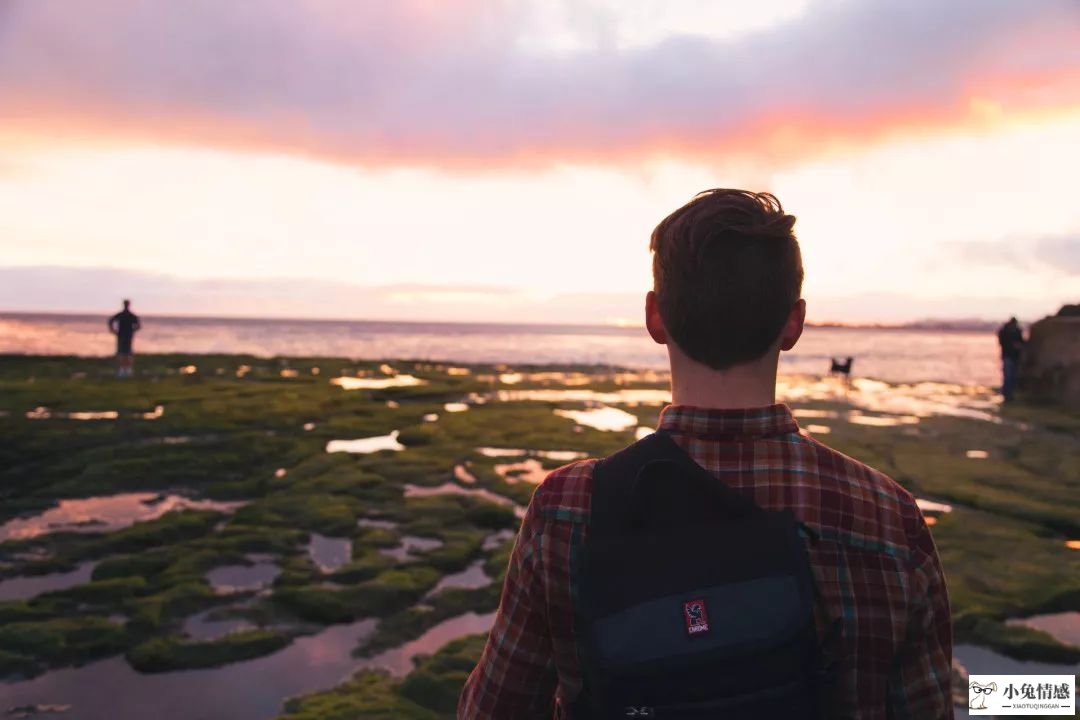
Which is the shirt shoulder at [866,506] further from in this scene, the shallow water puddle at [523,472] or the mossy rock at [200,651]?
the shallow water puddle at [523,472]

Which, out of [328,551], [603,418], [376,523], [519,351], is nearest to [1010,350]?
[603,418]

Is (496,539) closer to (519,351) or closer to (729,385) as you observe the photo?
(729,385)

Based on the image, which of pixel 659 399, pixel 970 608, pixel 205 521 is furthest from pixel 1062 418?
pixel 205 521

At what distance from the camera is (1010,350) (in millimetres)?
24531

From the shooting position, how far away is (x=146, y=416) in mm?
18156

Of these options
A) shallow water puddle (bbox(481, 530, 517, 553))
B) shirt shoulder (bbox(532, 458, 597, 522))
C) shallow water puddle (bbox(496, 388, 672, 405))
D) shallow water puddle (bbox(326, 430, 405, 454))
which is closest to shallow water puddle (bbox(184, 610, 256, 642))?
shallow water puddle (bbox(481, 530, 517, 553))

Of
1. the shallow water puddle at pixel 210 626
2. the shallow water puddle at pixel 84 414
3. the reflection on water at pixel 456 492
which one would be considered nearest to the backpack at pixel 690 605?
the shallow water puddle at pixel 210 626

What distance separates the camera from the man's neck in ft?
6.26

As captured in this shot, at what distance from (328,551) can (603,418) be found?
12294mm

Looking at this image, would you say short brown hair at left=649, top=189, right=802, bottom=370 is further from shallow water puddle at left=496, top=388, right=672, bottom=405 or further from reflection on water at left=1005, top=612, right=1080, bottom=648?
shallow water puddle at left=496, top=388, right=672, bottom=405

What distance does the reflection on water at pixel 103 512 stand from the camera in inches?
366

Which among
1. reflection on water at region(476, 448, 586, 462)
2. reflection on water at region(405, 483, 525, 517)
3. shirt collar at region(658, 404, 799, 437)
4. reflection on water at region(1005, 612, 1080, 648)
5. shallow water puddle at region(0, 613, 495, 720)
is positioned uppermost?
shirt collar at region(658, 404, 799, 437)

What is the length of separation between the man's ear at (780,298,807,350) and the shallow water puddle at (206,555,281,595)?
6.97 metres

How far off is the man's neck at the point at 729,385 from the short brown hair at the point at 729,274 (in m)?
0.03
